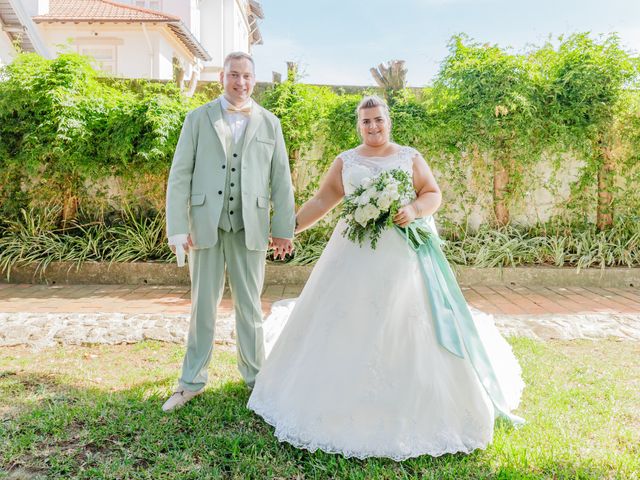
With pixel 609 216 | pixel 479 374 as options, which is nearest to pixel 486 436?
pixel 479 374

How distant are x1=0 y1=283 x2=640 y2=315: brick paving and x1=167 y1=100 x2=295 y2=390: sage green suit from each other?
210cm

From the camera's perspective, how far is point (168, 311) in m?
5.02

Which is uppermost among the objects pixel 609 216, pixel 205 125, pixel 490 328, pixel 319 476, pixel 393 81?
pixel 393 81

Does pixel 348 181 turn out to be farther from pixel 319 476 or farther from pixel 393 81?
pixel 393 81

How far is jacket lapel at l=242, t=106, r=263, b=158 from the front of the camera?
111 inches

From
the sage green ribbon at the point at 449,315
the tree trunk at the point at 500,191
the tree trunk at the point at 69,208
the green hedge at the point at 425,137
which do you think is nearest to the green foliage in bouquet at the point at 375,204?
the sage green ribbon at the point at 449,315

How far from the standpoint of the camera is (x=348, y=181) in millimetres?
2904

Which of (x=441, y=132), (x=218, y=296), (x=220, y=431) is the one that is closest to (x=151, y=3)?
(x=441, y=132)

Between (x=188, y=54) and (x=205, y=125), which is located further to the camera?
(x=188, y=54)

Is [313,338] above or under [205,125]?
under

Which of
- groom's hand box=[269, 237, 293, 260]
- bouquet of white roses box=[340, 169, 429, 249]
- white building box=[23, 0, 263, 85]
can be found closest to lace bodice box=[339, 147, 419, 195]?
bouquet of white roses box=[340, 169, 429, 249]

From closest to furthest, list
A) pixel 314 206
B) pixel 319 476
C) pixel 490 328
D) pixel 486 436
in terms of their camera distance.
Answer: pixel 319 476, pixel 486 436, pixel 314 206, pixel 490 328

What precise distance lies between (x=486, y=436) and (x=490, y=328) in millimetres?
1213

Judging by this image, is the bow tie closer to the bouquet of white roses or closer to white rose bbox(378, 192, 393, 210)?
the bouquet of white roses
